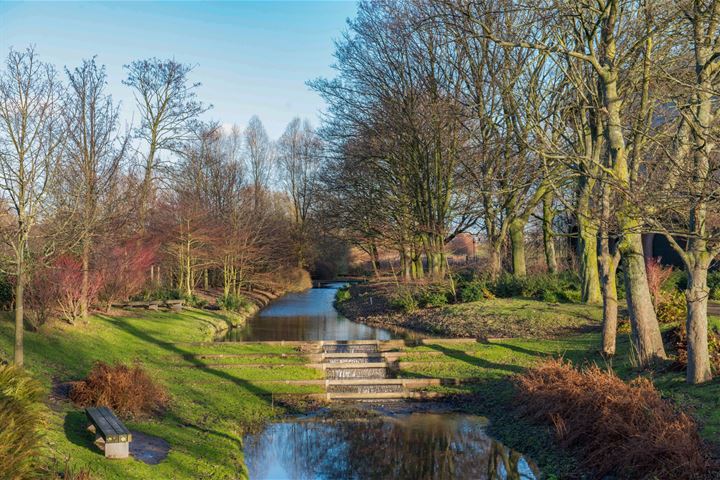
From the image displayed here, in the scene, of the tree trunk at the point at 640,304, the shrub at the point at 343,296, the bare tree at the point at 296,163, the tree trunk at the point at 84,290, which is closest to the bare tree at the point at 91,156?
the tree trunk at the point at 84,290

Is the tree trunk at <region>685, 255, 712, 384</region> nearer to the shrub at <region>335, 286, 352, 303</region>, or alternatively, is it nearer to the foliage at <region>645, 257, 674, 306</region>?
the foliage at <region>645, 257, 674, 306</region>

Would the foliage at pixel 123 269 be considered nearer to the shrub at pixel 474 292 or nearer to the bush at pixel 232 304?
the bush at pixel 232 304

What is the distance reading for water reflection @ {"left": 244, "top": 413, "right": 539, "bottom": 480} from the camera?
1049 centimetres

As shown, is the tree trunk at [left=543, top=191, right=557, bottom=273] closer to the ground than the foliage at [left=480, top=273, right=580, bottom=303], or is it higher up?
higher up

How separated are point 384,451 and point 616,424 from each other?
3.95 m

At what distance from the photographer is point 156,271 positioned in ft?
120

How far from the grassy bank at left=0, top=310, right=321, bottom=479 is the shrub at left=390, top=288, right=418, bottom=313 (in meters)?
9.21

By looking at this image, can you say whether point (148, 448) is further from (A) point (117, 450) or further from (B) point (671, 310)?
(B) point (671, 310)

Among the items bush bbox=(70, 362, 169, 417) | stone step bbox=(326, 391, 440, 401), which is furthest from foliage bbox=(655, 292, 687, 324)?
bush bbox=(70, 362, 169, 417)

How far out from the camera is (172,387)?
1413 centimetres

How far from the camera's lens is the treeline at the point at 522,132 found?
1263cm

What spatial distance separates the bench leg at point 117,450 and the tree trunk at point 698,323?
9.21 meters

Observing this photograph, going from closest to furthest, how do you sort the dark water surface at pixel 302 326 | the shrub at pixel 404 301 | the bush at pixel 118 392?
the bush at pixel 118 392 → the dark water surface at pixel 302 326 → the shrub at pixel 404 301

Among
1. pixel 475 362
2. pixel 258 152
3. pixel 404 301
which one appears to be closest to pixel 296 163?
pixel 258 152
